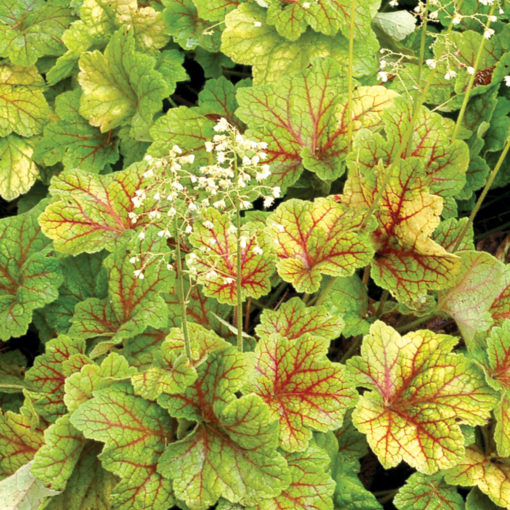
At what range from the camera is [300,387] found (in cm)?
175

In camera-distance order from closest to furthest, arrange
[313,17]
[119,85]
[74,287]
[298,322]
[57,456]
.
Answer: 1. [57,456]
2. [298,322]
3. [74,287]
4. [313,17]
5. [119,85]

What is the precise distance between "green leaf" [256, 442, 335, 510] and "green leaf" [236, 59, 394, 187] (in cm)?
86

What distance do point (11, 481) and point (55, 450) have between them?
0.19m

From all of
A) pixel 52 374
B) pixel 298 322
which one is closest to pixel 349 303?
pixel 298 322

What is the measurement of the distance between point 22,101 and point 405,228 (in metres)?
1.55

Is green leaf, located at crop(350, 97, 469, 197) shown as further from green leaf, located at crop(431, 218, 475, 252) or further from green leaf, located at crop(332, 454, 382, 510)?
green leaf, located at crop(332, 454, 382, 510)

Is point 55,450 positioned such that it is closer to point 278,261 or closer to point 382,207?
point 278,261

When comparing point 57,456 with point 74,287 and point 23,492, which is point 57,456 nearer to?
point 23,492

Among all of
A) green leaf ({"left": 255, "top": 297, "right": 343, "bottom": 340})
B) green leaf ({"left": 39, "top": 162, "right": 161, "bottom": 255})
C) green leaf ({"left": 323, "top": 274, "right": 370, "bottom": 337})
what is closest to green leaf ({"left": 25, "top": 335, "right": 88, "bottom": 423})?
green leaf ({"left": 39, "top": 162, "right": 161, "bottom": 255})

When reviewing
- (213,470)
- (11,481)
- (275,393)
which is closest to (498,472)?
(275,393)

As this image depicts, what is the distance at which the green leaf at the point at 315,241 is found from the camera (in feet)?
6.00

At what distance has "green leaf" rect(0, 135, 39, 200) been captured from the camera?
2496 mm

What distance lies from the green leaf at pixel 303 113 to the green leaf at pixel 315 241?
0.24 metres

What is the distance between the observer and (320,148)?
2154mm
